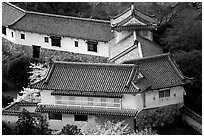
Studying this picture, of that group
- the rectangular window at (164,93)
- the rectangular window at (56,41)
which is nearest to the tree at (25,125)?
the rectangular window at (164,93)

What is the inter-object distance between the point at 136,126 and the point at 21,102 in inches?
268

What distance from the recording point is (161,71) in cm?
3372

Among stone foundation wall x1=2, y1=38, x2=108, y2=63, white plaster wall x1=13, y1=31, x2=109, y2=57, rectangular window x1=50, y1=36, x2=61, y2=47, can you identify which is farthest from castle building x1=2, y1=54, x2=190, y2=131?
rectangular window x1=50, y1=36, x2=61, y2=47

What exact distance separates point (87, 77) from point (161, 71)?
409 cm

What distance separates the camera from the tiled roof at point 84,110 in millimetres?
31656

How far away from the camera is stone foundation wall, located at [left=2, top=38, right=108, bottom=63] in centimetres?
4066

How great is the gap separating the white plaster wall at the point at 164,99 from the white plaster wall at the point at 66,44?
24.7 ft

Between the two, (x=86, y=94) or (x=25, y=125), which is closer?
(x=25, y=125)

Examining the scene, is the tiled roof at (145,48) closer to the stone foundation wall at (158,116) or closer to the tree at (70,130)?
the stone foundation wall at (158,116)

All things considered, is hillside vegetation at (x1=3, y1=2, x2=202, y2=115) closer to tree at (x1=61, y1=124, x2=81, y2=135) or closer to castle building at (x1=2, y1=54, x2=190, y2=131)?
castle building at (x1=2, y1=54, x2=190, y2=131)

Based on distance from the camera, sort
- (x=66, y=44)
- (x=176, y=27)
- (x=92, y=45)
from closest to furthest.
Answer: (x=92, y=45)
(x=176, y=27)
(x=66, y=44)

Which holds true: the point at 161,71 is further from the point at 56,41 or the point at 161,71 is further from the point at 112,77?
the point at 56,41

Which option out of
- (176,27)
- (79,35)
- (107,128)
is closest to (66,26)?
(79,35)

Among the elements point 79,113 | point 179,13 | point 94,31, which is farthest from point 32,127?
point 179,13
